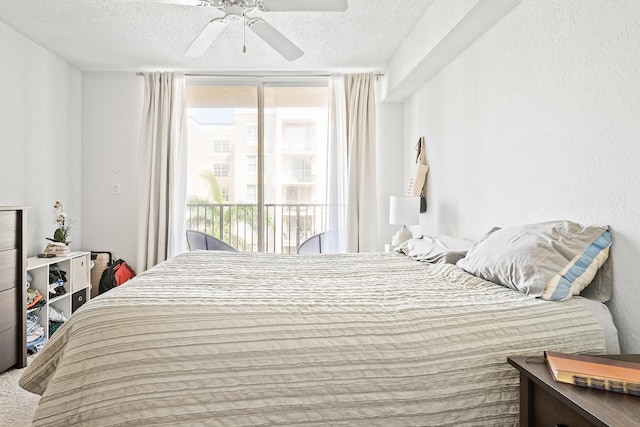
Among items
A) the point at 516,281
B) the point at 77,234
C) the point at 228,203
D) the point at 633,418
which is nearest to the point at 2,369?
the point at 77,234

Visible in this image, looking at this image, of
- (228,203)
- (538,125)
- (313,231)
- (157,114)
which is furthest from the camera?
(313,231)

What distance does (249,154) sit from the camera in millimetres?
4996

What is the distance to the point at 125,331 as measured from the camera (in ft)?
4.29

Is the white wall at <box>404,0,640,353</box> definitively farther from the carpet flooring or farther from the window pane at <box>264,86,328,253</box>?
the carpet flooring

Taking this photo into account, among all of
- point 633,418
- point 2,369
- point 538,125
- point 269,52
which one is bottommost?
point 2,369

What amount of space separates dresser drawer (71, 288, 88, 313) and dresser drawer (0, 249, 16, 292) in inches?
41.4

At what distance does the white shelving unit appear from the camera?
3.36 metres

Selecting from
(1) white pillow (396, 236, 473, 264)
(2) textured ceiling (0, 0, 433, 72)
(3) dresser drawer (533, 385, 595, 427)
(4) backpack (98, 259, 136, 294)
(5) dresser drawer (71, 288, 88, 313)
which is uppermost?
(2) textured ceiling (0, 0, 433, 72)

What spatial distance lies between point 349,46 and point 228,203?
2148mm

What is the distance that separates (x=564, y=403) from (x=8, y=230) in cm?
309

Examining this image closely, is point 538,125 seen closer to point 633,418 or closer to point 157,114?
point 633,418

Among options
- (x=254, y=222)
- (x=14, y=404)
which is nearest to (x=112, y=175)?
(x=254, y=222)

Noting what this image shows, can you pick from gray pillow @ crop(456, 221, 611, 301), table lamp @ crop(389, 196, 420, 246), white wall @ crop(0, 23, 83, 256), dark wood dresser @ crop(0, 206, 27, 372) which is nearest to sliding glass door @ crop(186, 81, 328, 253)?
white wall @ crop(0, 23, 83, 256)

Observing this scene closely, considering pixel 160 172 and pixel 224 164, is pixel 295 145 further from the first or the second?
pixel 160 172
